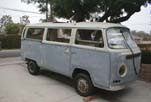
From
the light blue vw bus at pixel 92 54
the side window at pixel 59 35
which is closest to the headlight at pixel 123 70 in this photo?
the light blue vw bus at pixel 92 54

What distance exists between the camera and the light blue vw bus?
5.35 meters

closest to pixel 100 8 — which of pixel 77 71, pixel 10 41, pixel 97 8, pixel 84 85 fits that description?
pixel 97 8

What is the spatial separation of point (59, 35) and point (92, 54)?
5.39 feet

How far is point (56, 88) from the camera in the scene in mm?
6758

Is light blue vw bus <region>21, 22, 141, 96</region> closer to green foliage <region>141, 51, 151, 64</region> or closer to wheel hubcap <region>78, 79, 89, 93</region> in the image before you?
wheel hubcap <region>78, 79, 89, 93</region>

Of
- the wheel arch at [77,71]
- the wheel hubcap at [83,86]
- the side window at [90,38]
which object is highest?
the side window at [90,38]

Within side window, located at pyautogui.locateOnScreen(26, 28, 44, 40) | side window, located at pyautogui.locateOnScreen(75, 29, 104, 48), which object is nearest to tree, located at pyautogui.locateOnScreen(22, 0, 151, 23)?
side window, located at pyautogui.locateOnScreen(26, 28, 44, 40)

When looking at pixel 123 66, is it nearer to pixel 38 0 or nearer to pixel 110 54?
pixel 110 54

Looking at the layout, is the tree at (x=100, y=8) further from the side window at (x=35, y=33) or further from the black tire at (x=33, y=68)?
the black tire at (x=33, y=68)

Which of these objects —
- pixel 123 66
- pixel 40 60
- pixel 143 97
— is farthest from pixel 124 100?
pixel 40 60

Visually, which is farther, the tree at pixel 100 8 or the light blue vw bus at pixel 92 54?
the tree at pixel 100 8

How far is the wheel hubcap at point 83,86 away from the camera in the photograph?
5.98 metres

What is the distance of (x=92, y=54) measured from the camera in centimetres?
566

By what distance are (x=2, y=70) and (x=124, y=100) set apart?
18.2 ft
